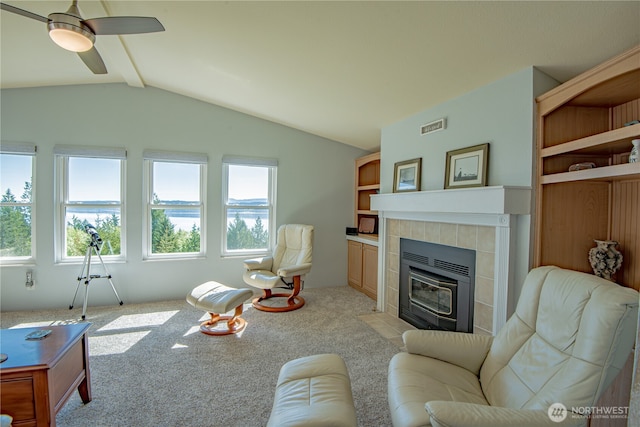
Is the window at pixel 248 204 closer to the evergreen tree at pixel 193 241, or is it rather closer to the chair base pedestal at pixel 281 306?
the evergreen tree at pixel 193 241

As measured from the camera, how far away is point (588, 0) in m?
1.52

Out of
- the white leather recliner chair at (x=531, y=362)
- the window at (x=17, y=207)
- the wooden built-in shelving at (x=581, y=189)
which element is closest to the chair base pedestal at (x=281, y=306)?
the white leather recliner chair at (x=531, y=362)

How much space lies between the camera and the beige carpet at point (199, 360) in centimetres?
188

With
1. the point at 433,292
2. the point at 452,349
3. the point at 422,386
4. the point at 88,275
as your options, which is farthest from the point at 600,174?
the point at 88,275

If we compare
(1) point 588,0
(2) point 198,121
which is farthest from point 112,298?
(1) point 588,0

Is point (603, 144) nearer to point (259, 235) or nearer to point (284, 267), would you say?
point (284, 267)

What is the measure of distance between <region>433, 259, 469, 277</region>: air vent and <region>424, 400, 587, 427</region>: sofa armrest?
5.31 ft

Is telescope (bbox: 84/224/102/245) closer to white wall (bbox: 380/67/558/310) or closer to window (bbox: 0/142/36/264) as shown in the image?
window (bbox: 0/142/36/264)

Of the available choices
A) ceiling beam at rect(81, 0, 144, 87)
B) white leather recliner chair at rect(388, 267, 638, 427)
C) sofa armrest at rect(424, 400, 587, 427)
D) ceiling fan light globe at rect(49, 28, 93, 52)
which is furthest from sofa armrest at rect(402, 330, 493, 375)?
ceiling beam at rect(81, 0, 144, 87)

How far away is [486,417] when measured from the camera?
1102 millimetres

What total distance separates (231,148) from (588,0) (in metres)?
3.87

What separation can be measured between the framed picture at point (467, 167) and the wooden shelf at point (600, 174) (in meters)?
0.45

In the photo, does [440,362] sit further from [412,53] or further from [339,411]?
[412,53]

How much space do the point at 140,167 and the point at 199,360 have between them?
270cm
